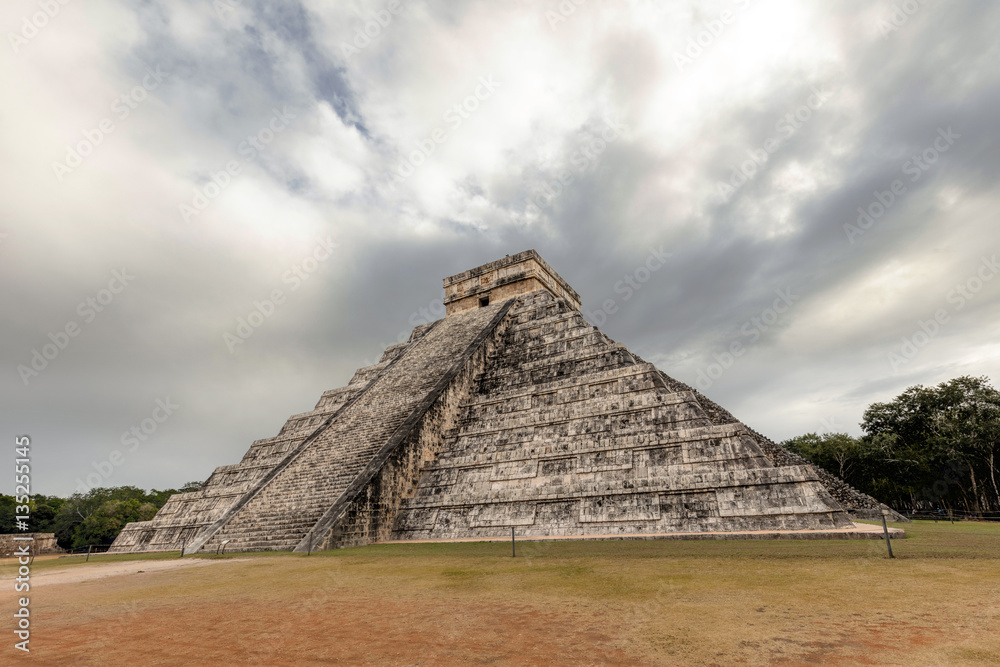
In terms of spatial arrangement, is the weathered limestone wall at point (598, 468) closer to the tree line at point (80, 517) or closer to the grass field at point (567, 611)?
the grass field at point (567, 611)

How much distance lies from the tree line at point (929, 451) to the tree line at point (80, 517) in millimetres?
40100

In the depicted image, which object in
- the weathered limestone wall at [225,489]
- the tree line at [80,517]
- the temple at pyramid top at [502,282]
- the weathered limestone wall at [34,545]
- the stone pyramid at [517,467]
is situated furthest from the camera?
the tree line at [80,517]

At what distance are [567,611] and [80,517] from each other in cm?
4200

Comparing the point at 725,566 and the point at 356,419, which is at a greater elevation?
the point at 356,419

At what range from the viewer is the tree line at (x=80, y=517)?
2711 centimetres

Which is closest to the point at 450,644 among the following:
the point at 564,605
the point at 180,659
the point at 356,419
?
the point at 564,605

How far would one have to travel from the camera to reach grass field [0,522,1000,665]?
3064mm

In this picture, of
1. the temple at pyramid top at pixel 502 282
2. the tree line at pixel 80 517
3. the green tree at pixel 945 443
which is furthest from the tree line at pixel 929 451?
the tree line at pixel 80 517

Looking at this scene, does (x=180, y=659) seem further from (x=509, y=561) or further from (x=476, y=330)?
(x=476, y=330)

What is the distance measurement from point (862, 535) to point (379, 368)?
56.6 feet

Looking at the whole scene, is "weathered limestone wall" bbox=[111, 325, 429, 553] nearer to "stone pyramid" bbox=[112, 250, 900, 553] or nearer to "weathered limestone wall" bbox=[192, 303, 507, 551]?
"stone pyramid" bbox=[112, 250, 900, 553]

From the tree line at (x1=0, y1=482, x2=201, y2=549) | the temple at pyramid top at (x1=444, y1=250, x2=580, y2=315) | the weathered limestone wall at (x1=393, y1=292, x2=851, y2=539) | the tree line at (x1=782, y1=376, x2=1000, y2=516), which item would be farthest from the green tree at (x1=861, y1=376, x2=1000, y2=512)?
the tree line at (x1=0, y1=482, x2=201, y2=549)

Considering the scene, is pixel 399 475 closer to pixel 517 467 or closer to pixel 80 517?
pixel 517 467

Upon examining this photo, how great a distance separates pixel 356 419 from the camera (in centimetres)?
1566
